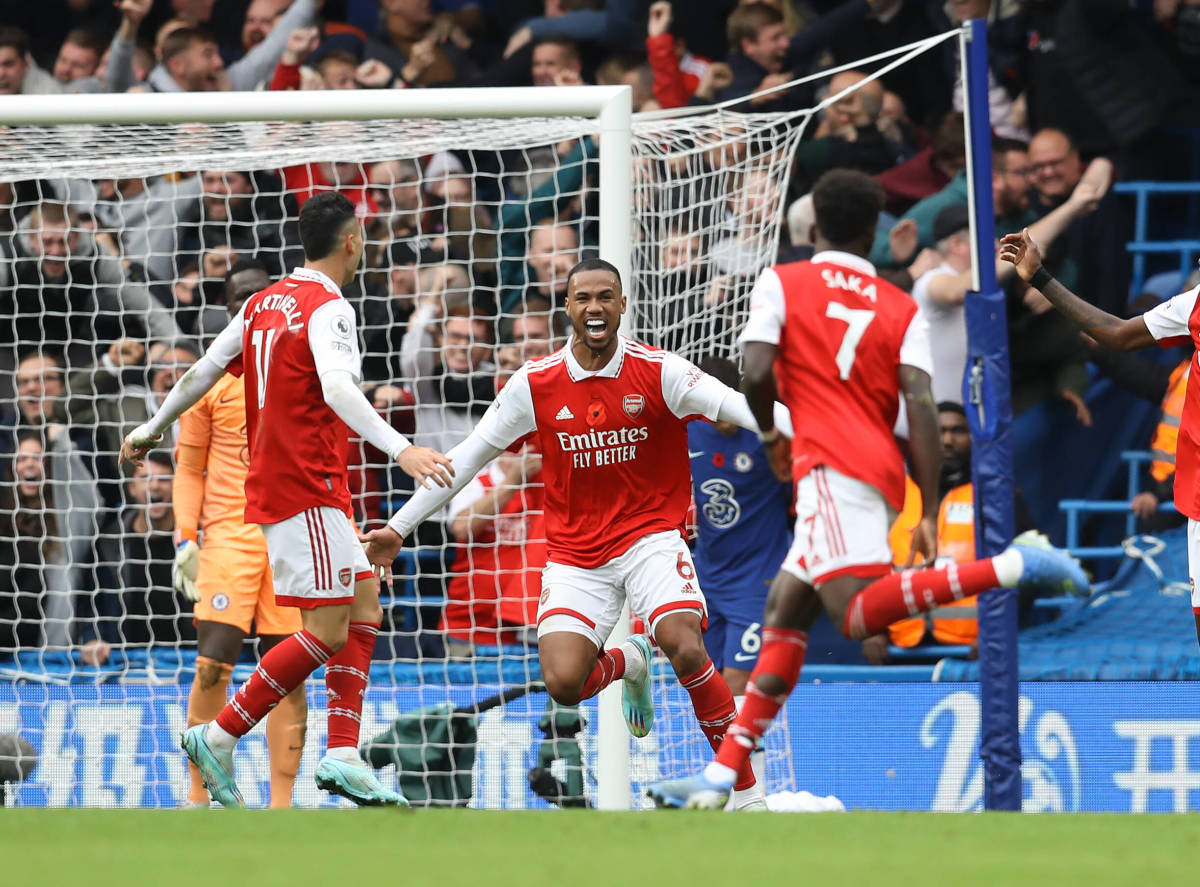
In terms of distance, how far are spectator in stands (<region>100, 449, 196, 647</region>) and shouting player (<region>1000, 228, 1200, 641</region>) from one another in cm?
470

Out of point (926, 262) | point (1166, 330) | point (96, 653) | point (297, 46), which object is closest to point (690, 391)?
point (1166, 330)

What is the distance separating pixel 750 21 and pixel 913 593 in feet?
19.4

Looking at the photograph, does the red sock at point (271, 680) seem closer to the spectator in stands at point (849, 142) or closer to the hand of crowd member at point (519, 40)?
the spectator in stands at point (849, 142)

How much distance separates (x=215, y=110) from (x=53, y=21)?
5.79 meters

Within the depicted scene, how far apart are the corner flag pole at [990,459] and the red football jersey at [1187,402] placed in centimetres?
89

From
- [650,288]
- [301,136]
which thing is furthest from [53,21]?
[650,288]

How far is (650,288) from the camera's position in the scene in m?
8.02

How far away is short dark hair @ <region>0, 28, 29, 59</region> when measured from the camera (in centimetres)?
1115

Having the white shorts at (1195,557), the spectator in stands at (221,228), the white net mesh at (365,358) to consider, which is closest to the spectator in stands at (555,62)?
the white net mesh at (365,358)

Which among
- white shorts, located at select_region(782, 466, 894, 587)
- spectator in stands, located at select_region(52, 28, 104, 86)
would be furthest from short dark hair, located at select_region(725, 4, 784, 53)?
white shorts, located at select_region(782, 466, 894, 587)

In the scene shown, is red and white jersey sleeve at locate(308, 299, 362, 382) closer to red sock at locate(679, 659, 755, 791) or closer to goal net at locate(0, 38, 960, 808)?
goal net at locate(0, 38, 960, 808)

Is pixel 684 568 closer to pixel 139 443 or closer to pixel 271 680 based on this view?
pixel 271 680

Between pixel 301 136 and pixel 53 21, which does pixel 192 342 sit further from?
pixel 53 21

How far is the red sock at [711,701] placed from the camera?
5719 millimetres
